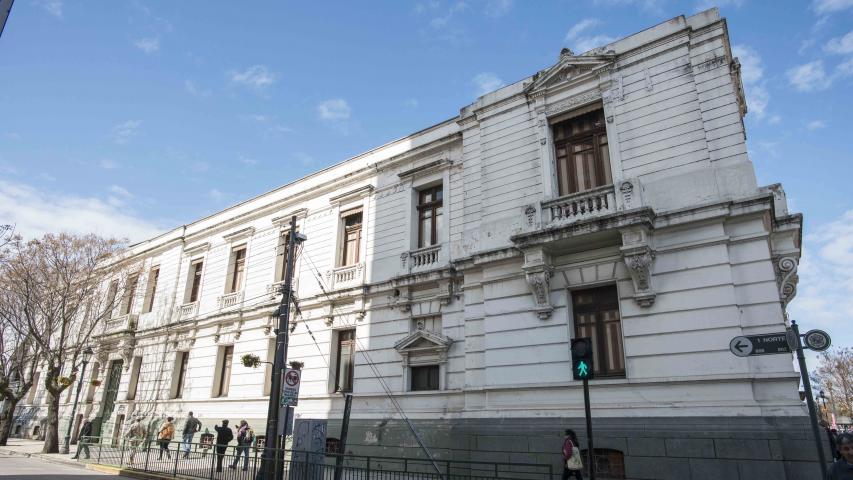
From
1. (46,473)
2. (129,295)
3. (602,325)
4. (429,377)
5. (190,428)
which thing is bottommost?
(46,473)

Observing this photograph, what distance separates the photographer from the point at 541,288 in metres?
14.5

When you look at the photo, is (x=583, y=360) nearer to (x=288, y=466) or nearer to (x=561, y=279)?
(x=561, y=279)

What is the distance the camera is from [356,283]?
19969 millimetres

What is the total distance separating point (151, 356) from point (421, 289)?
1711cm

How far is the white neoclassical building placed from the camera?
12.0 metres

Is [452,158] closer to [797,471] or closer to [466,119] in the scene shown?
[466,119]

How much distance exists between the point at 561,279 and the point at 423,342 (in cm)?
509

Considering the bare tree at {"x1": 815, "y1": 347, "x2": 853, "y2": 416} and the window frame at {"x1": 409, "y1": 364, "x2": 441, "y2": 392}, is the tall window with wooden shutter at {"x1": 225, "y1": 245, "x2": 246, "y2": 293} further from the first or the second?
the bare tree at {"x1": 815, "y1": 347, "x2": 853, "y2": 416}

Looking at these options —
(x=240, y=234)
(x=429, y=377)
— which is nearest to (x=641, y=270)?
(x=429, y=377)

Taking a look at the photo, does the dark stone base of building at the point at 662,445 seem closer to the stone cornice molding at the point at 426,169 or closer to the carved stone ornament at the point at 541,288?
the carved stone ornament at the point at 541,288

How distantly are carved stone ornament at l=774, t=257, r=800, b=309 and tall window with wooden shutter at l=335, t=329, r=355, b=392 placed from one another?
13057 mm

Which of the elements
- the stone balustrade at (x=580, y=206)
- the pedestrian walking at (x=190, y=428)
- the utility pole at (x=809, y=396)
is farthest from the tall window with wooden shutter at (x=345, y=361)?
the utility pole at (x=809, y=396)

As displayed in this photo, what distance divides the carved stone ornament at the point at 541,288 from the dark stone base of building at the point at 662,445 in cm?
273

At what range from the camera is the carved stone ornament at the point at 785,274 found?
12.7m
